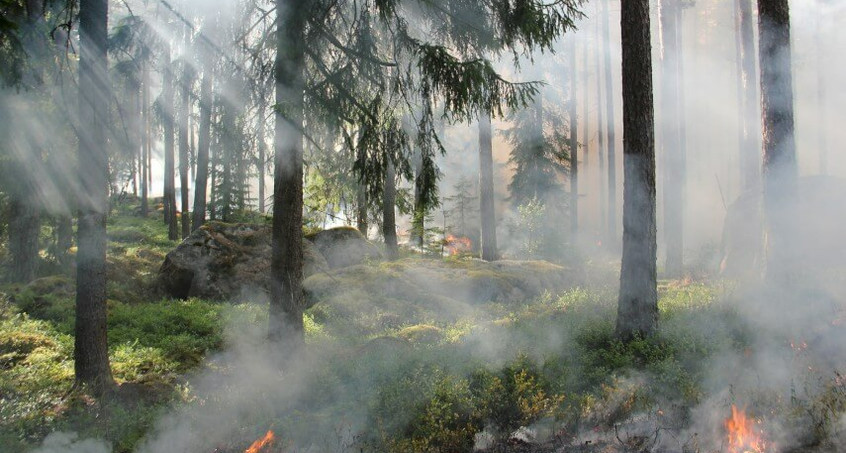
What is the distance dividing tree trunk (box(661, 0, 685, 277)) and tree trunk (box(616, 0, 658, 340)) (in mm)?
9422

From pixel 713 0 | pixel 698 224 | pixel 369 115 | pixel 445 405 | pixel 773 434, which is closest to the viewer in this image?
pixel 773 434

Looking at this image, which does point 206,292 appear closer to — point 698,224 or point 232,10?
point 232,10

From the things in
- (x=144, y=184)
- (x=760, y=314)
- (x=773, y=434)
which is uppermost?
(x=144, y=184)

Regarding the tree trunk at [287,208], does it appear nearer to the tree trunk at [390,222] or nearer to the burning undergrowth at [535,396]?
the burning undergrowth at [535,396]

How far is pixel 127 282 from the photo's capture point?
1332 cm

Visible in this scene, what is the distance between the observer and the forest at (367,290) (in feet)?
19.6

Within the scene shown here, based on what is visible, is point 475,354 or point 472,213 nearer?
point 475,354

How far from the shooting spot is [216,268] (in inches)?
518

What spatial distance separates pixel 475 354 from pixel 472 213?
30545mm

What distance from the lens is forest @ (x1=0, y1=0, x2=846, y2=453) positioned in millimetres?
5980

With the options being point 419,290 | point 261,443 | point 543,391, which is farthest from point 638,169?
point 261,443

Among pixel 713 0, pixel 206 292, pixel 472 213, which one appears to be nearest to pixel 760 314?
pixel 206 292

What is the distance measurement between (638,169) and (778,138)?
2.86 meters

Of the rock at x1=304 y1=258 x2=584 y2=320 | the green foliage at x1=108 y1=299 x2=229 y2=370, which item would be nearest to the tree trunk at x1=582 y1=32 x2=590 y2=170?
the rock at x1=304 y1=258 x2=584 y2=320
